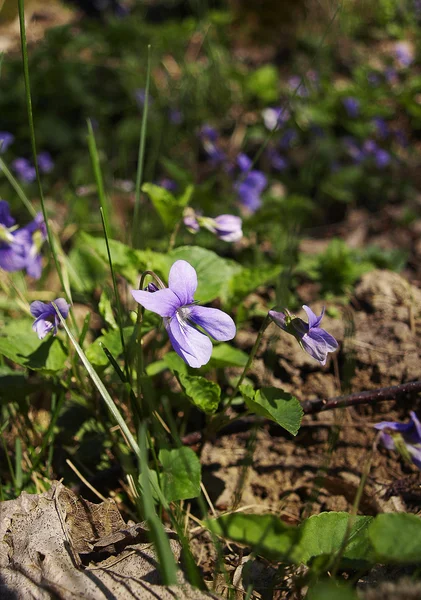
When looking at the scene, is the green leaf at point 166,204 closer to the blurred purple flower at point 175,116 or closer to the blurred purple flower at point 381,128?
the blurred purple flower at point 175,116

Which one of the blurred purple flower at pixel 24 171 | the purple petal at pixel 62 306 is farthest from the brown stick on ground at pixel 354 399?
the blurred purple flower at pixel 24 171

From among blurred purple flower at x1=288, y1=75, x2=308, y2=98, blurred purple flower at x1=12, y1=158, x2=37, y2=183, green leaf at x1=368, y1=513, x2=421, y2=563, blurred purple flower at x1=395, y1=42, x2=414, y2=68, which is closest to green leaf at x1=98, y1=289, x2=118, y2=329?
green leaf at x1=368, y1=513, x2=421, y2=563

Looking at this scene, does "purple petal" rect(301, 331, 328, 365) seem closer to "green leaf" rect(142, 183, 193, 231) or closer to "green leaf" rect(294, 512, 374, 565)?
"green leaf" rect(294, 512, 374, 565)

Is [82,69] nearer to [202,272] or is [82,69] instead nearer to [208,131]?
[208,131]

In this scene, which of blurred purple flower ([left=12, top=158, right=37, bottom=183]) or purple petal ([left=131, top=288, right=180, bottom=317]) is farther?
blurred purple flower ([left=12, top=158, right=37, bottom=183])

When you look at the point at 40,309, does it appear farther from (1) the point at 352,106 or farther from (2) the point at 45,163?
(1) the point at 352,106

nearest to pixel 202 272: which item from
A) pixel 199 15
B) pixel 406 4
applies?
pixel 199 15

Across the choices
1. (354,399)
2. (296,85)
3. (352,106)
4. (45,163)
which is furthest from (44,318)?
(296,85)
